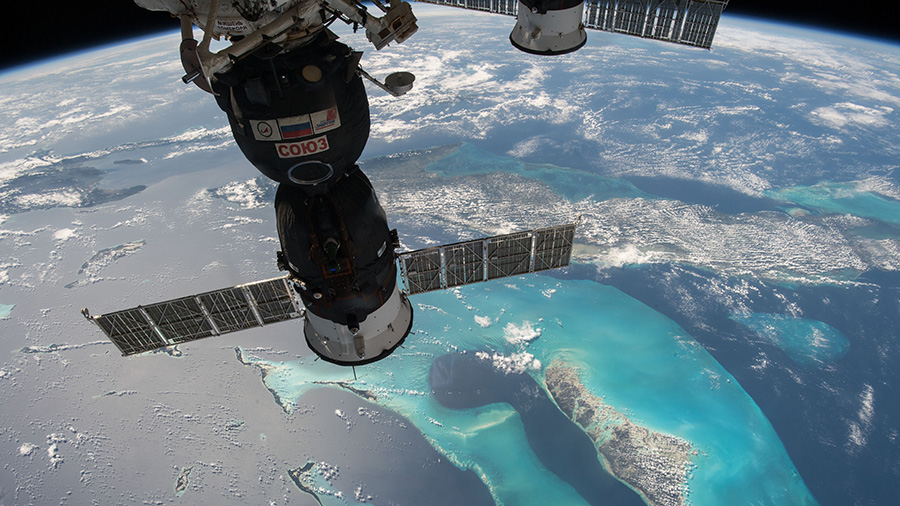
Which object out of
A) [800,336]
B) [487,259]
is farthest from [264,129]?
[800,336]

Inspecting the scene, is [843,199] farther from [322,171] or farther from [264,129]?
[264,129]

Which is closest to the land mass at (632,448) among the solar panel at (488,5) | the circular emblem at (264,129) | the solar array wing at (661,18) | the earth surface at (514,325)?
the earth surface at (514,325)

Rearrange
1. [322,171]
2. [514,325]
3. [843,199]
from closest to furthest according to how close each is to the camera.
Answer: [322,171]
[514,325]
[843,199]

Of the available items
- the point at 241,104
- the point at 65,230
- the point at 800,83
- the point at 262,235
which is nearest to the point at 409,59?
the point at 262,235

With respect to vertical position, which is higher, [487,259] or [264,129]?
[264,129]

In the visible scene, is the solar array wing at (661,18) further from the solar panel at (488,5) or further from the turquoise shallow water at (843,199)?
the turquoise shallow water at (843,199)

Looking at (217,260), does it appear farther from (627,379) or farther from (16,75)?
(16,75)
